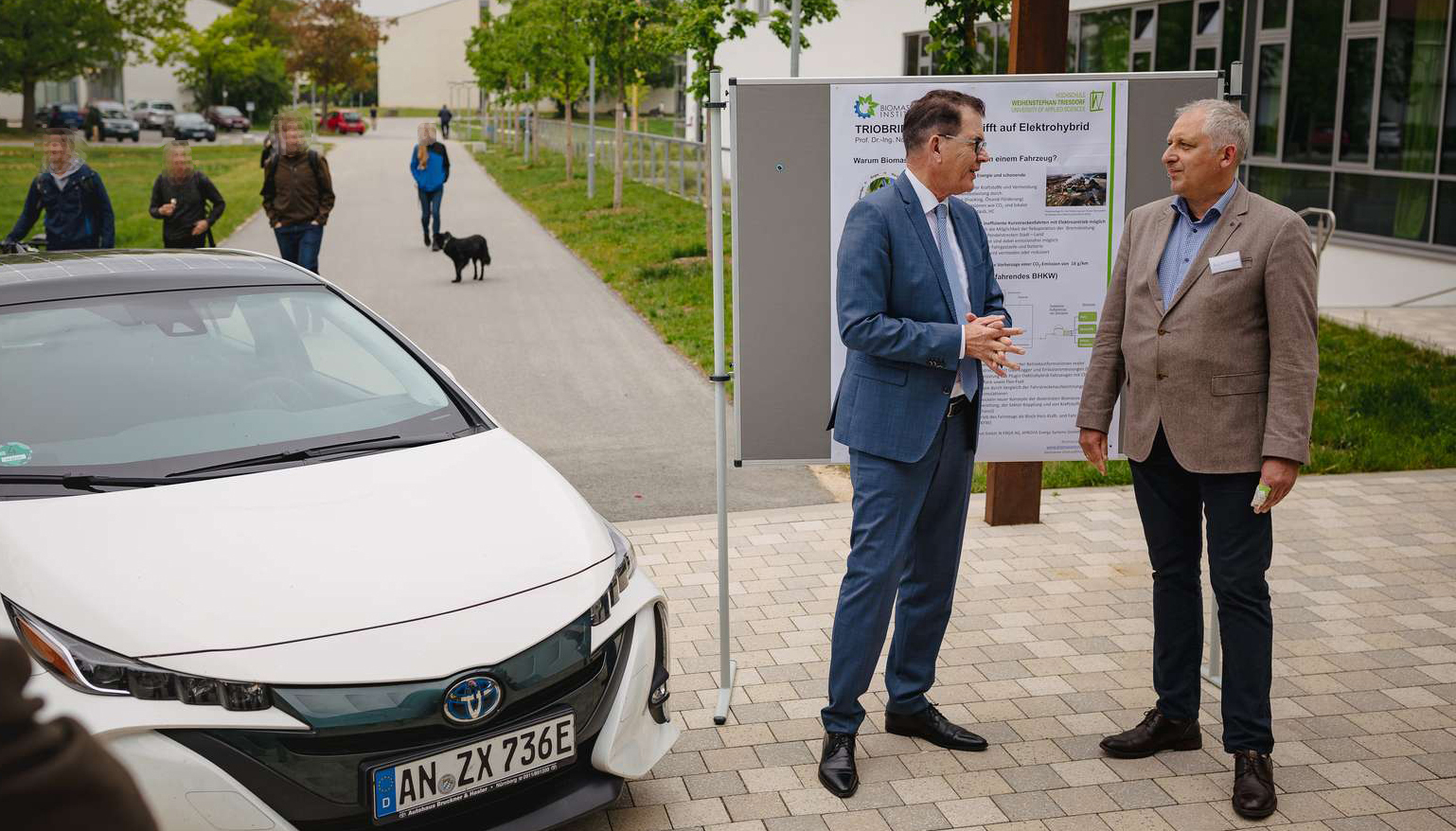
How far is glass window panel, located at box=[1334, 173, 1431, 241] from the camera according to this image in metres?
15.3

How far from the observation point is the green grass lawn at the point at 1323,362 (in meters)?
8.46

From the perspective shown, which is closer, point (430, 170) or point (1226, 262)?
point (1226, 262)

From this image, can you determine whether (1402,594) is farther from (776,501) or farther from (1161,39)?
(1161,39)

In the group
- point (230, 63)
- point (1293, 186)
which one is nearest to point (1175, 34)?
point (1293, 186)

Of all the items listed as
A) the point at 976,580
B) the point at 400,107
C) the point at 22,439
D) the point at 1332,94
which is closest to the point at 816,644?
the point at 976,580

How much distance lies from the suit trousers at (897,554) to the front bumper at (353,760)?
81 centimetres

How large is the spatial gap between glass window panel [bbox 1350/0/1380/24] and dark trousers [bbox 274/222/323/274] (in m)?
11.7

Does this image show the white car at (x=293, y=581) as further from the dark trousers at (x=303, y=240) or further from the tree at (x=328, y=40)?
the tree at (x=328, y=40)

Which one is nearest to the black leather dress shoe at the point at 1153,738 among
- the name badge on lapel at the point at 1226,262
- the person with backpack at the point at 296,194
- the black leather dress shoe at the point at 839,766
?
the black leather dress shoe at the point at 839,766

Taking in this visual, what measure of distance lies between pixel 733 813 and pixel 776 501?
12.1 feet

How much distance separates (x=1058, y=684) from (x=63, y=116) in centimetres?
6916

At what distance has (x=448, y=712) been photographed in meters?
3.16

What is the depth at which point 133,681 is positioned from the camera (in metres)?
2.96

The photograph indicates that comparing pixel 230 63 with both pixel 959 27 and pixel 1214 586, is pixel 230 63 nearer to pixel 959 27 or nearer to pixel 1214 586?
pixel 959 27
